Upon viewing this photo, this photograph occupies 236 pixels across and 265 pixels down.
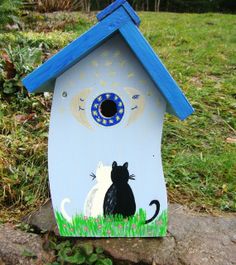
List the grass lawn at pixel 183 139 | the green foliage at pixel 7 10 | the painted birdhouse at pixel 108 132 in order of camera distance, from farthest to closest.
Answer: the green foliage at pixel 7 10 < the grass lawn at pixel 183 139 < the painted birdhouse at pixel 108 132

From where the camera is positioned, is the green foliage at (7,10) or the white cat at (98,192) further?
the green foliage at (7,10)

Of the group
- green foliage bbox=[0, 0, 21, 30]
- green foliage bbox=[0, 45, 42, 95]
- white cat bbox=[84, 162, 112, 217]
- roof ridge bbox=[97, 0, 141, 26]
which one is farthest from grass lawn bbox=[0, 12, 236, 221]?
roof ridge bbox=[97, 0, 141, 26]

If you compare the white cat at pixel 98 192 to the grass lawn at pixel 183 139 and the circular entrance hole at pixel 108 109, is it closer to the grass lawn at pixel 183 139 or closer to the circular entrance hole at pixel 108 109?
the circular entrance hole at pixel 108 109

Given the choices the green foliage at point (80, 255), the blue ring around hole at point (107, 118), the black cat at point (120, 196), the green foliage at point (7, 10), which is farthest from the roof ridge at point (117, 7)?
the green foliage at point (7, 10)

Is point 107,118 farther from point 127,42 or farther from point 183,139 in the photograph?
point 183,139

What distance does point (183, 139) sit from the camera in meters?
3.41

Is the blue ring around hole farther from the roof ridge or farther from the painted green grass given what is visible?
the painted green grass

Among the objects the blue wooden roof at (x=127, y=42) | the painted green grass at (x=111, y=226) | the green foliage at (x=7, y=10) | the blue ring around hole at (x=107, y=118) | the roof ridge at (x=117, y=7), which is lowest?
the painted green grass at (x=111, y=226)

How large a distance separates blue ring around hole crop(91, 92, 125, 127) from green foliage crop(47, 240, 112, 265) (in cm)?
62

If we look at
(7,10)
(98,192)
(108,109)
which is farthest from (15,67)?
(7,10)

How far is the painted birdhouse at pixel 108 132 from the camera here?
2.07 meters

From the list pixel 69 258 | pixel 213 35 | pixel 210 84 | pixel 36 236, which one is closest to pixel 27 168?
pixel 36 236

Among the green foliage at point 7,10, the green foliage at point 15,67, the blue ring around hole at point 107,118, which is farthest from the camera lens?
the green foliage at point 7,10

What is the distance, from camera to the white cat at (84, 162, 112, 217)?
2.28 meters
